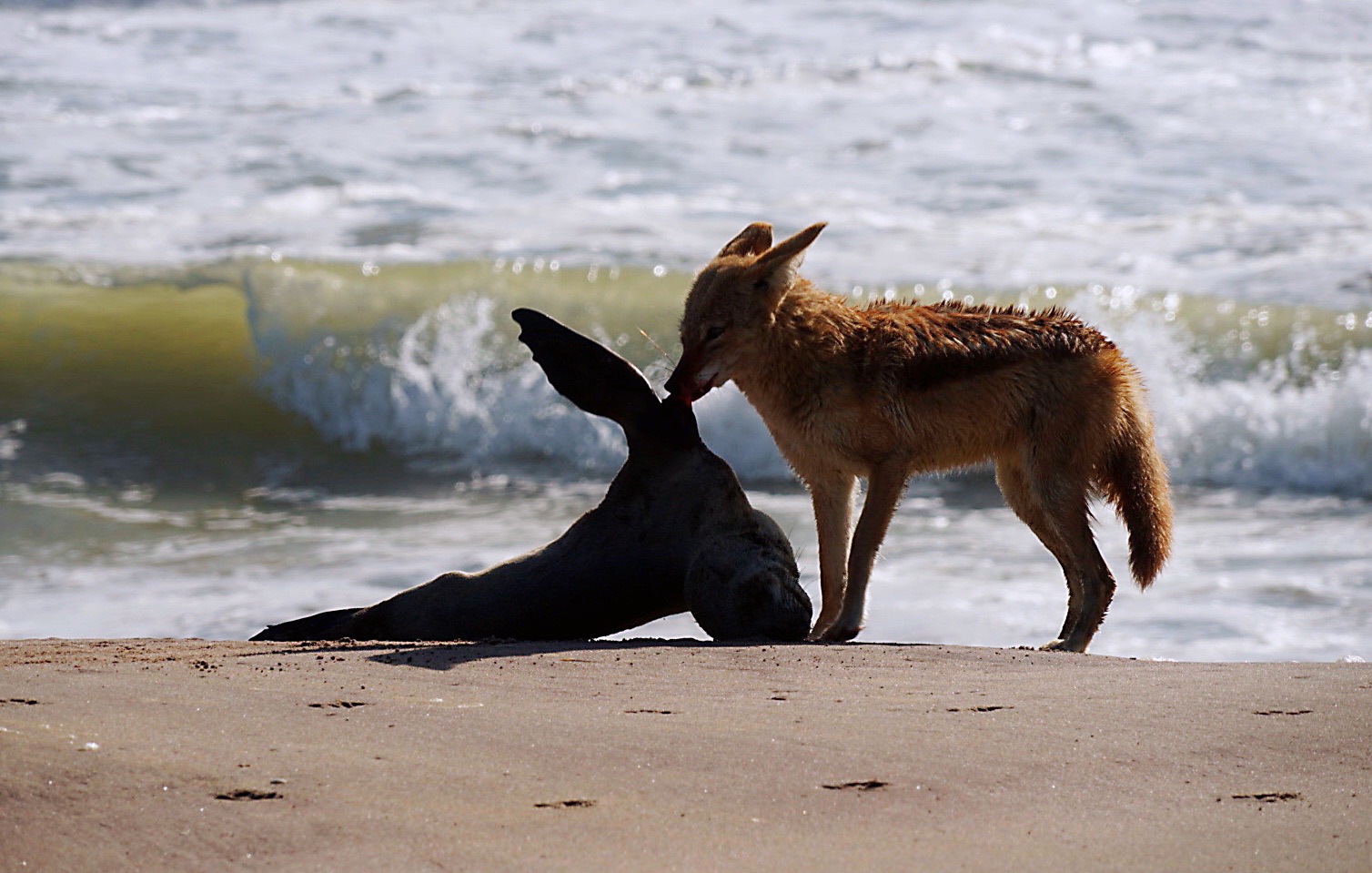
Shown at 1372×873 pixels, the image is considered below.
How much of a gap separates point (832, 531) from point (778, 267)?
106 centimetres

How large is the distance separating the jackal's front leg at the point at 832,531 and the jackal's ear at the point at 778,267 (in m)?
0.76

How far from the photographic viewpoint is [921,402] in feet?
19.2

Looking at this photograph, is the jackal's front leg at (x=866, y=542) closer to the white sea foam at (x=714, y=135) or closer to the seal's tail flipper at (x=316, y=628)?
the seal's tail flipper at (x=316, y=628)

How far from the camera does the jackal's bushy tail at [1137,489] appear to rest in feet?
19.6

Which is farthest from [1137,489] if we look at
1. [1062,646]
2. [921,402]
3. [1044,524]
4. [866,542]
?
[866,542]

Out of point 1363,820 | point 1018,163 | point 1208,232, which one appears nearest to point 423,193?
point 1018,163

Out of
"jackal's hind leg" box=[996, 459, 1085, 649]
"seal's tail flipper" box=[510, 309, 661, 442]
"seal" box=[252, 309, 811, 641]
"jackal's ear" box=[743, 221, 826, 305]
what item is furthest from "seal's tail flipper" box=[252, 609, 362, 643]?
"jackal's hind leg" box=[996, 459, 1085, 649]

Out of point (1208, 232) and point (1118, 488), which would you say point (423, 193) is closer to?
point (1208, 232)

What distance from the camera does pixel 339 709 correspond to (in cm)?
402

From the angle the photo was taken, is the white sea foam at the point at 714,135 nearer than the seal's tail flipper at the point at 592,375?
No

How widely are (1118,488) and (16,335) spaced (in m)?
10.7

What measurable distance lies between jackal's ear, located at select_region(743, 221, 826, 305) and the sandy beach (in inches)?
66.0

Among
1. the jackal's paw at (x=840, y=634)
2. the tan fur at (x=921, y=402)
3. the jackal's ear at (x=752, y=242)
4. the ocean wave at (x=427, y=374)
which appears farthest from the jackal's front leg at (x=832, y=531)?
the ocean wave at (x=427, y=374)

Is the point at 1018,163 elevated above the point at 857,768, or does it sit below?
above
